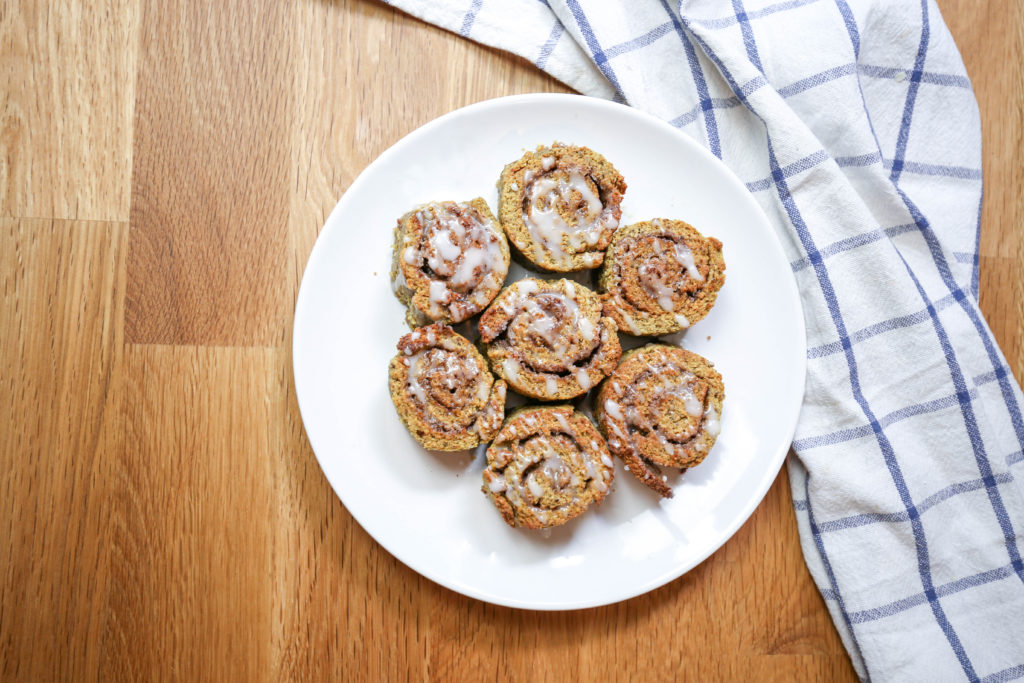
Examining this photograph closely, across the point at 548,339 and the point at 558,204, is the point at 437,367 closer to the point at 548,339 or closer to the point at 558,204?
the point at 548,339

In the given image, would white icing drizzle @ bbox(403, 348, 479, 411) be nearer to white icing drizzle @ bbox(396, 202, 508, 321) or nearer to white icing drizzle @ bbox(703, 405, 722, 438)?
white icing drizzle @ bbox(396, 202, 508, 321)

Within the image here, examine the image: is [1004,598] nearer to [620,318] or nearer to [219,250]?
[620,318]

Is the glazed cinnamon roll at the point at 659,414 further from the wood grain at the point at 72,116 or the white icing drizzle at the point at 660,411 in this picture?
the wood grain at the point at 72,116

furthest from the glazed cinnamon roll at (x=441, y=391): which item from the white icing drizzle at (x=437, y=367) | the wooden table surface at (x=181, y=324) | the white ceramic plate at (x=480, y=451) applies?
the wooden table surface at (x=181, y=324)

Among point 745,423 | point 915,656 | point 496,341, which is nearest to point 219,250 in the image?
point 496,341

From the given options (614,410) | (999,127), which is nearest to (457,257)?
(614,410)

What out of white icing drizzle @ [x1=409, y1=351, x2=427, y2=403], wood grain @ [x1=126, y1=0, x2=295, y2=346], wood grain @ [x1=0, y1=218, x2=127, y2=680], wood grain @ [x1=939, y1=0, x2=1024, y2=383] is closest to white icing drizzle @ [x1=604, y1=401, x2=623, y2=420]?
white icing drizzle @ [x1=409, y1=351, x2=427, y2=403]
